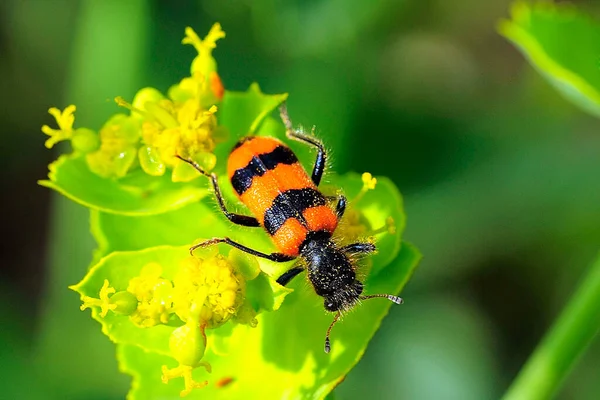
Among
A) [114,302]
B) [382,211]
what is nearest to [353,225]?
[382,211]

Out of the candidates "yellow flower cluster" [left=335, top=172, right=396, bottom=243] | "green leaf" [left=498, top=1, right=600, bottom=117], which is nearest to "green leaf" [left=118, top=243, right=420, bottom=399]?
"yellow flower cluster" [left=335, top=172, right=396, bottom=243]

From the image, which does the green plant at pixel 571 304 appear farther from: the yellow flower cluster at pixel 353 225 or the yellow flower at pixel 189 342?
the yellow flower at pixel 189 342

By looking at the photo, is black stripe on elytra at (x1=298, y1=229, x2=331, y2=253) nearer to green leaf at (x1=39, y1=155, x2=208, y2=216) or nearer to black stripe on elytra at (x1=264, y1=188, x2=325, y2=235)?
black stripe on elytra at (x1=264, y1=188, x2=325, y2=235)

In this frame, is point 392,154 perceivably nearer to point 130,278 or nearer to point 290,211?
point 290,211

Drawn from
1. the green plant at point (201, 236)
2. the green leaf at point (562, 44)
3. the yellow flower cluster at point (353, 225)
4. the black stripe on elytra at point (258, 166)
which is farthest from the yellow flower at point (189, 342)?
the green leaf at point (562, 44)

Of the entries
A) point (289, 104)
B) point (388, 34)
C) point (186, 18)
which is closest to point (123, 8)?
point (186, 18)

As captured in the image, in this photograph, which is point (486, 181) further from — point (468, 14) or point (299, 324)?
point (299, 324)
